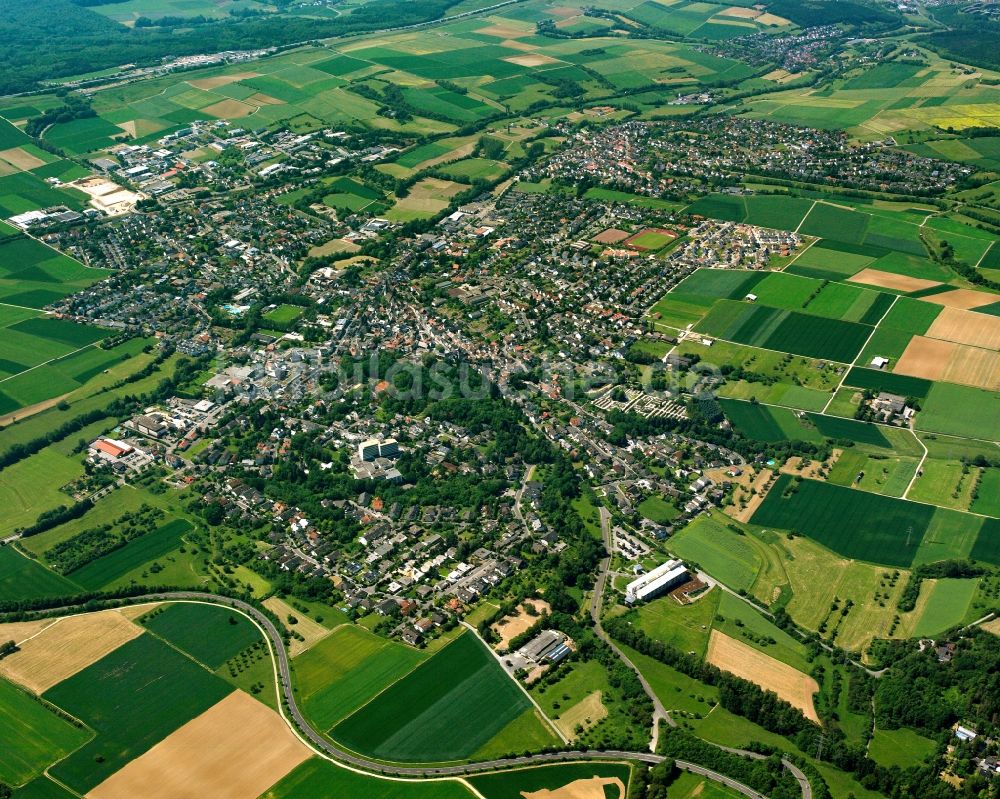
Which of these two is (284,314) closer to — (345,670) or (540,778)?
(345,670)

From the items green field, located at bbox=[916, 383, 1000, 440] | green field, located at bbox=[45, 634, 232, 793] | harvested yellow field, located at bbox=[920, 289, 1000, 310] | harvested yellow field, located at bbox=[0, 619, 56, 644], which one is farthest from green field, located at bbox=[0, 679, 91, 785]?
harvested yellow field, located at bbox=[920, 289, 1000, 310]

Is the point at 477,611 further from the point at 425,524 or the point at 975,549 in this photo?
the point at 975,549

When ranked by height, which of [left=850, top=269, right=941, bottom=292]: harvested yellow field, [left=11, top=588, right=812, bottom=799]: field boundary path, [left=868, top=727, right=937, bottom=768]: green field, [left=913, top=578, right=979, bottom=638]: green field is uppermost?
[left=850, top=269, right=941, bottom=292]: harvested yellow field

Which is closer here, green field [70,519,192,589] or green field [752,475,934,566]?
green field [752,475,934,566]

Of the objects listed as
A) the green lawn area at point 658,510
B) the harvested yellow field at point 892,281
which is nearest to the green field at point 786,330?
the harvested yellow field at point 892,281

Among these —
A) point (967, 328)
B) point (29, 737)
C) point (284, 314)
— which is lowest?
point (29, 737)

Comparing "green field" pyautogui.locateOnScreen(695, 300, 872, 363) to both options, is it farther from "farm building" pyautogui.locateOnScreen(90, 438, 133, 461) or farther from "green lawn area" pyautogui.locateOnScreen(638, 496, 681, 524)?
"farm building" pyautogui.locateOnScreen(90, 438, 133, 461)

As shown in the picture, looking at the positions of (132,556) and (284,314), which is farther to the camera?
(284,314)

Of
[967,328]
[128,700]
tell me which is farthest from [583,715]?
[967,328]
